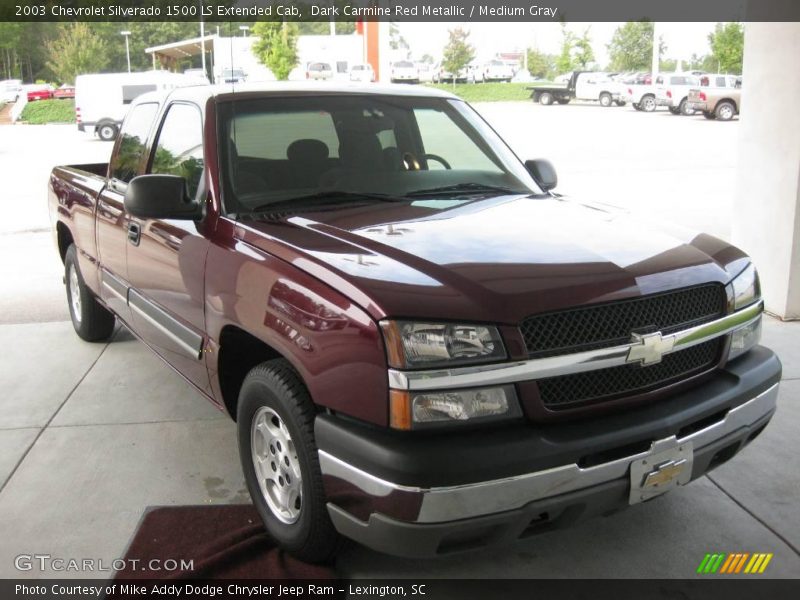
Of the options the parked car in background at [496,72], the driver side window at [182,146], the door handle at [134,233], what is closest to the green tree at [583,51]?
the parked car in background at [496,72]

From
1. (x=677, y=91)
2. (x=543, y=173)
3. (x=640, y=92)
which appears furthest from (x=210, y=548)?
(x=640, y=92)

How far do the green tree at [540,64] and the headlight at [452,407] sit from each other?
71.9 metres

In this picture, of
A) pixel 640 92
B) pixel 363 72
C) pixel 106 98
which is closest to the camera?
pixel 106 98

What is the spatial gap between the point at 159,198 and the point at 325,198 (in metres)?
0.71

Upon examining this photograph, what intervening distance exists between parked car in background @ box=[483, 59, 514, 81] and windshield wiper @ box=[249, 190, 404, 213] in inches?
2390

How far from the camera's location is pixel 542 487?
2.46 metres

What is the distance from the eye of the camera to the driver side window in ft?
12.4

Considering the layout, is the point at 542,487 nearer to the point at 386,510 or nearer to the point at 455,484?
the point at 455,484

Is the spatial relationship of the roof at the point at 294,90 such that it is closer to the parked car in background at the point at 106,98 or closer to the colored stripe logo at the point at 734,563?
the colored stripe logo at the point at 734,563

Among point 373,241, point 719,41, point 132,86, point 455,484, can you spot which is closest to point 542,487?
point 455,484

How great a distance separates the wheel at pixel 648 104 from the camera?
38322mm

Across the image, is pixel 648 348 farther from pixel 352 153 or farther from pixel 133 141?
pixel 133 141

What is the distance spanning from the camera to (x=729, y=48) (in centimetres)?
4628

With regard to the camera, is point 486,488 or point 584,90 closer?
point 486,488
